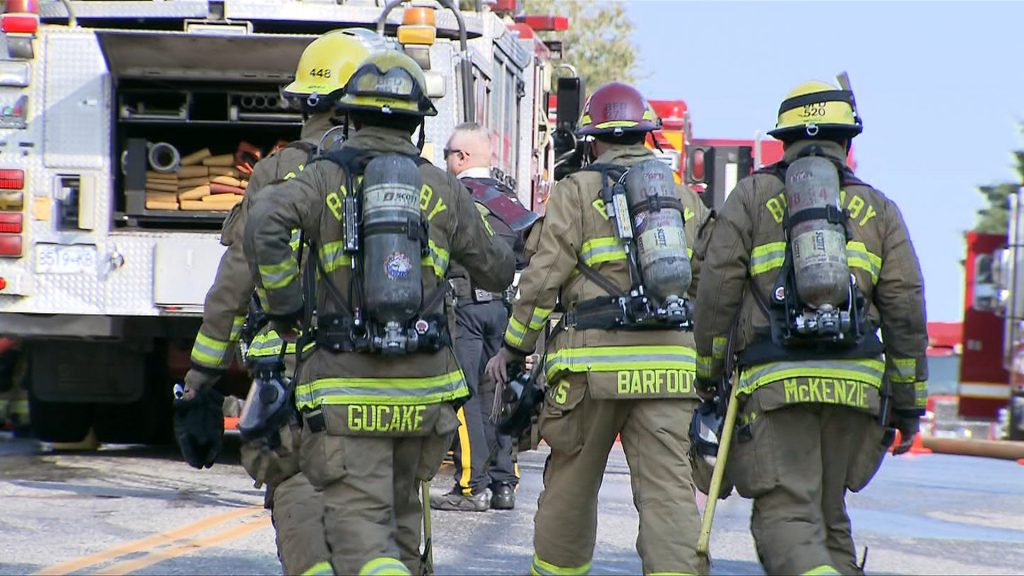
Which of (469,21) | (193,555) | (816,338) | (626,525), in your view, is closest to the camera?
(816,338)

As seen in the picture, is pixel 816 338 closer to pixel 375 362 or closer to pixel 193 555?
pixel 375 362

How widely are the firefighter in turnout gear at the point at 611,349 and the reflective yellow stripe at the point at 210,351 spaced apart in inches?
43.1

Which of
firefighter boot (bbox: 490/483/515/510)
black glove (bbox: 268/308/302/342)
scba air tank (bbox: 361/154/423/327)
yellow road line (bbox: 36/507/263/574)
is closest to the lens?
scba air tank (bbox: 361/154/423/327)

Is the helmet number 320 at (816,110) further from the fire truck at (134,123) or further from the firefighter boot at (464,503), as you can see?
the fire truck at (134,123)

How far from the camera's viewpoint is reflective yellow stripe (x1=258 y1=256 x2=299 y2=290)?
5.42 meters

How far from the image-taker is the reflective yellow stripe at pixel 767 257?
5.95m

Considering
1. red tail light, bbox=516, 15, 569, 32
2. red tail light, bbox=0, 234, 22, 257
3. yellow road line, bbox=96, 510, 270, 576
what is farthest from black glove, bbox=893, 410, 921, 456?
red tail light, bbox=516, 15, 569, 32

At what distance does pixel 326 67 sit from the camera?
251 inches

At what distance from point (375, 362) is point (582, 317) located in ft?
3.68

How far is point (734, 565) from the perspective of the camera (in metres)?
7.98

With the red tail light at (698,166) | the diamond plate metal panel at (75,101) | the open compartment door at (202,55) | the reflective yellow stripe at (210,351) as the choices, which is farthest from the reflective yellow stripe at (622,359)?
the red tail light at (698,166)

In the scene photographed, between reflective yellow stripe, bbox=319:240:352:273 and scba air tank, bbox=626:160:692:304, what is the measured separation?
121 centimetres

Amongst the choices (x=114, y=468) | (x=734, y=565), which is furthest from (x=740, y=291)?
(x=114, y=468)

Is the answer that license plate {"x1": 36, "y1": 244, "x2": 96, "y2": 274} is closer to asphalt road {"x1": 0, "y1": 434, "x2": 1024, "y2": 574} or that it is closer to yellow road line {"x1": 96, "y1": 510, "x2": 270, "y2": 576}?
asphalt road {"x1": 0, "y1": 434, "x2": 1024, "y2": 574}
